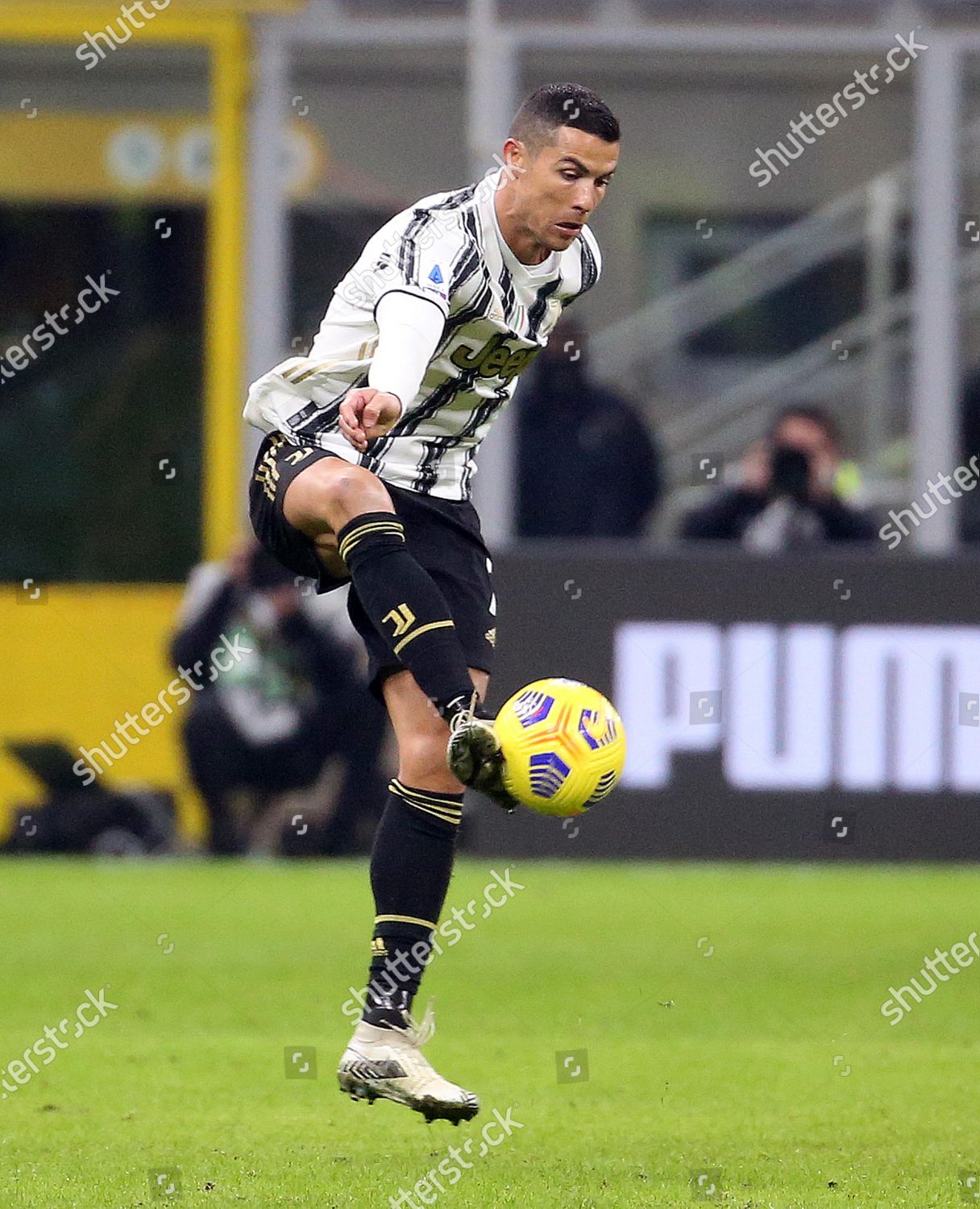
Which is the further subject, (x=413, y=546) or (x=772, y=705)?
(x=772, y=705)

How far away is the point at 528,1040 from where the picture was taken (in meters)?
6.90

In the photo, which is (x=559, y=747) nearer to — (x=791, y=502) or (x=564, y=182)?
(x=564, y=182)

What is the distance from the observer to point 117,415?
1333 centimetres

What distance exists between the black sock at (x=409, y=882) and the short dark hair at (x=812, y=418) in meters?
6.61

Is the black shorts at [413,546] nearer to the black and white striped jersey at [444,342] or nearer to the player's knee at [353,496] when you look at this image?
the black and white striped jersey at [444,342]

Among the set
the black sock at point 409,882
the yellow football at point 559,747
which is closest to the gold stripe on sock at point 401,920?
the black sock at point 409,882

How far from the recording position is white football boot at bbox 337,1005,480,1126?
493 centimetres

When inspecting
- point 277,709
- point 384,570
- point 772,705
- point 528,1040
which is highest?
point 384,570

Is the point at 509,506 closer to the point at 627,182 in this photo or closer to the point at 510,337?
the point at 627,182

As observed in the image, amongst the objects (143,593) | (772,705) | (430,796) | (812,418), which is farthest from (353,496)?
(143,593)

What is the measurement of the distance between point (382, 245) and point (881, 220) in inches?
328

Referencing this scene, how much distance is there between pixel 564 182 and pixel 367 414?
799 mm

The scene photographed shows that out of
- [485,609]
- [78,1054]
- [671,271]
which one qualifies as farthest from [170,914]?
[671,271]

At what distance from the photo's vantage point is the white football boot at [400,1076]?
493 cm
